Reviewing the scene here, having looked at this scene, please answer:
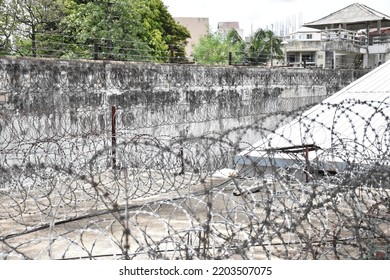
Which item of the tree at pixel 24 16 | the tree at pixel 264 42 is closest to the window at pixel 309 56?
the tree at pixel 264 42

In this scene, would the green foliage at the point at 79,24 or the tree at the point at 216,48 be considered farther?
the tree at the point at 216,48

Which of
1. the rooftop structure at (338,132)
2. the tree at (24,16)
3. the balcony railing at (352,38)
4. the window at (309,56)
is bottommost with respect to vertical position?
the rooftop structure at (338,132)

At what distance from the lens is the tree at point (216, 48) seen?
28.6 m

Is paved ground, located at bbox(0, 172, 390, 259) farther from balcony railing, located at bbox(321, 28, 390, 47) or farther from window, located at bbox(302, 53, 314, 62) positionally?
window, located at bbox(302, 53, 314, 62)

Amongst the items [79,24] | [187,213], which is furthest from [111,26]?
[187,213]

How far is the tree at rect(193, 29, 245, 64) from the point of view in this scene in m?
28.6

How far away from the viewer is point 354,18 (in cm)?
1975

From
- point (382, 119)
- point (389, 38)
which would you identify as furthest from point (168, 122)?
point (389, 38)

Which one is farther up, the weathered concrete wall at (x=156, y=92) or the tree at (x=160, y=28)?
the tree at (x=160, y=28)

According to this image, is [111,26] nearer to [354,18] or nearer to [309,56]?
[354,18]

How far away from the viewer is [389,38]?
19.6 meters

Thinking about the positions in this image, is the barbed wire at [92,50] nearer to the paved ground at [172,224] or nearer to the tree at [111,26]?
the tree at [111,26]

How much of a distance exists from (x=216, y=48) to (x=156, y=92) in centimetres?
1780

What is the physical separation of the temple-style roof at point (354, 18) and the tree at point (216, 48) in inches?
308
